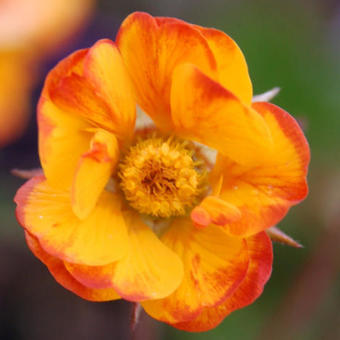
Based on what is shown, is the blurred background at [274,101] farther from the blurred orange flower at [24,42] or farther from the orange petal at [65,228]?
the orange petal at [65,228]

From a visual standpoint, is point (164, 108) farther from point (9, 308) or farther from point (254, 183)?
point (9, 308)

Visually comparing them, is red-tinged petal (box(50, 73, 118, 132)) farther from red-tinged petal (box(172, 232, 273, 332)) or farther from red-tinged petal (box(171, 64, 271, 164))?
red-tinged petal (box(172, 232, 273, 332))

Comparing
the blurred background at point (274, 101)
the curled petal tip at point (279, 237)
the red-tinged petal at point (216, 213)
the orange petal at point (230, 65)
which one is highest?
the orange petal at point (230, 65)

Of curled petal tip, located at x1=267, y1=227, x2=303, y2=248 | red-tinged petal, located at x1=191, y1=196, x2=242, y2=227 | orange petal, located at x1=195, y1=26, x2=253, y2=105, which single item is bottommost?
curled petal tip, located at x1=267, y1=227, x2=303, y2=248

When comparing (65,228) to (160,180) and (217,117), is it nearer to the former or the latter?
(160,180)

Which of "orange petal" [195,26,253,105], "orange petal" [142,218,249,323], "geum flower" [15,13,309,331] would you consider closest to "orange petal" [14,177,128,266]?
"geum flower" [15,13,309,331]

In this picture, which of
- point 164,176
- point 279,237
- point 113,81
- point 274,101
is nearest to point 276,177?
point 279,237

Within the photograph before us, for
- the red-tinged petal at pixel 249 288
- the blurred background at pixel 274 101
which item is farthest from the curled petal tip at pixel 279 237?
the blurred background at pixel 274 101
